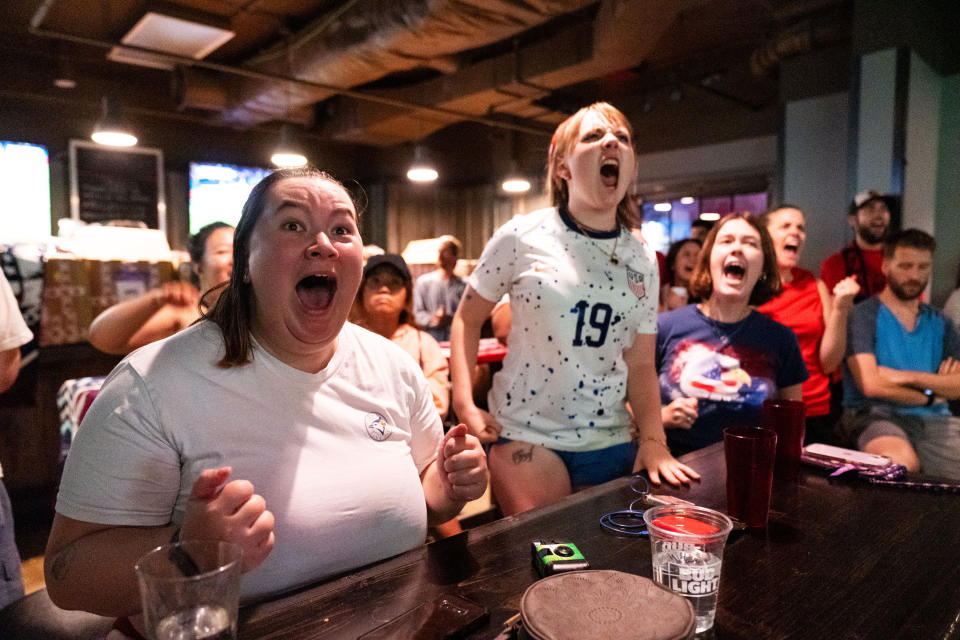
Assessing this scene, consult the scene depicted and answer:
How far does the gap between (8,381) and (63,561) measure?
1.22 m

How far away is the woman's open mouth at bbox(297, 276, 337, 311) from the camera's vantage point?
1.17 m

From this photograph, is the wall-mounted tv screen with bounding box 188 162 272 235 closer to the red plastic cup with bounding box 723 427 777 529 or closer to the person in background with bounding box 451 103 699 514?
the person in background with bounding box 451 103 699 514

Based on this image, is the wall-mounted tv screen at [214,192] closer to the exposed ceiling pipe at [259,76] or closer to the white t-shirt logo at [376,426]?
the exposed ceiling pipe at [259,76]

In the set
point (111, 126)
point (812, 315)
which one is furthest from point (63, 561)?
point (111, 126)

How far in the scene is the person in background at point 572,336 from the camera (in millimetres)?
1714

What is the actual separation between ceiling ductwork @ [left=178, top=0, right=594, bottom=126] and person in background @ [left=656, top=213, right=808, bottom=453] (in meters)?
2.95

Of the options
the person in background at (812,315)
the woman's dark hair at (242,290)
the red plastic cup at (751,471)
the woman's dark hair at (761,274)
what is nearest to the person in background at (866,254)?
the person in background at (812,315)

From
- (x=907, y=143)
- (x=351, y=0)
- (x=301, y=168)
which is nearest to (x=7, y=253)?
(x=301, y=168)

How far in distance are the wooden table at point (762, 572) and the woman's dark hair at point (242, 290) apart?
453mm

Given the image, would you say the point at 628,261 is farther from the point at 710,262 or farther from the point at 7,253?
the point at 7,253

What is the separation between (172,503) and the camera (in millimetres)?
1014

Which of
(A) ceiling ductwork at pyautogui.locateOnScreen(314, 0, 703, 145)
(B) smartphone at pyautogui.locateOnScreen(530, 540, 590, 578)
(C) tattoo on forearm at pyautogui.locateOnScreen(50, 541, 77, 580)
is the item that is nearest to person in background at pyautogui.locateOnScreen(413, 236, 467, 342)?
(A) ceiling ductwork at pyautogui.locateOnScreen(314, 0, 703, 145)

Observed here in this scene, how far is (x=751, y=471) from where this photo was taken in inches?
47.2

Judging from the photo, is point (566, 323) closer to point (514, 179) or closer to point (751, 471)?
point (751, 471)
